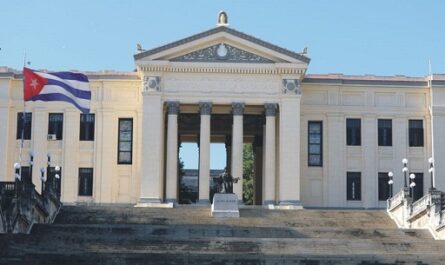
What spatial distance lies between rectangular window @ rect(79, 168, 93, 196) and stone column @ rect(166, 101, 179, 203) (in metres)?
5.86

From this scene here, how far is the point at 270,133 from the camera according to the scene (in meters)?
55.7

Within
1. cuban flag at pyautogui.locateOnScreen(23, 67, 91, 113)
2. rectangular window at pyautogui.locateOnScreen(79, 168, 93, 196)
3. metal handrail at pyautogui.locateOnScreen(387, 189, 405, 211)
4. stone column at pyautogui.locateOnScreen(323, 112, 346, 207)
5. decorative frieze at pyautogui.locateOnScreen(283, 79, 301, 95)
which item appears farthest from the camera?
stone column at pyautogui.locateOnScreen(323, 112, 346, 207)

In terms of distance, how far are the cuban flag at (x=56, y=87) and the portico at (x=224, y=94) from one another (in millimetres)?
9604

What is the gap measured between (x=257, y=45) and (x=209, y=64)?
3.36m

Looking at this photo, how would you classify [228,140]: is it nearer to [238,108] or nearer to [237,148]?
[238,108]

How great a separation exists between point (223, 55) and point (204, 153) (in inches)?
258

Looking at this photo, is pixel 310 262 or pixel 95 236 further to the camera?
pixel 95 236

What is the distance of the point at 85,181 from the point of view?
5778 centimetres

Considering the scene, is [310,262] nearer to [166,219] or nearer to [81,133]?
[166,219]

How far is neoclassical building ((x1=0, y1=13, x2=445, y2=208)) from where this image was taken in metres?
55.4

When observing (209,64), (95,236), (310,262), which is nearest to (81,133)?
(209,64)

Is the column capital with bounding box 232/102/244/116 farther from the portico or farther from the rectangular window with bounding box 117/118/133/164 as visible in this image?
the rectangular window with bounding box 117/118/133/164

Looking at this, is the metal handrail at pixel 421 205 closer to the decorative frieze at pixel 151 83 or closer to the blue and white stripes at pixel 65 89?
the decorative frieze at pixel 151 83

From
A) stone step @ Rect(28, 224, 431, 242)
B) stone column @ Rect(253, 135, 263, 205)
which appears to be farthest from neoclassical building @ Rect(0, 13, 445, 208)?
stone step @ Rect(28, 224, 431, 242)
